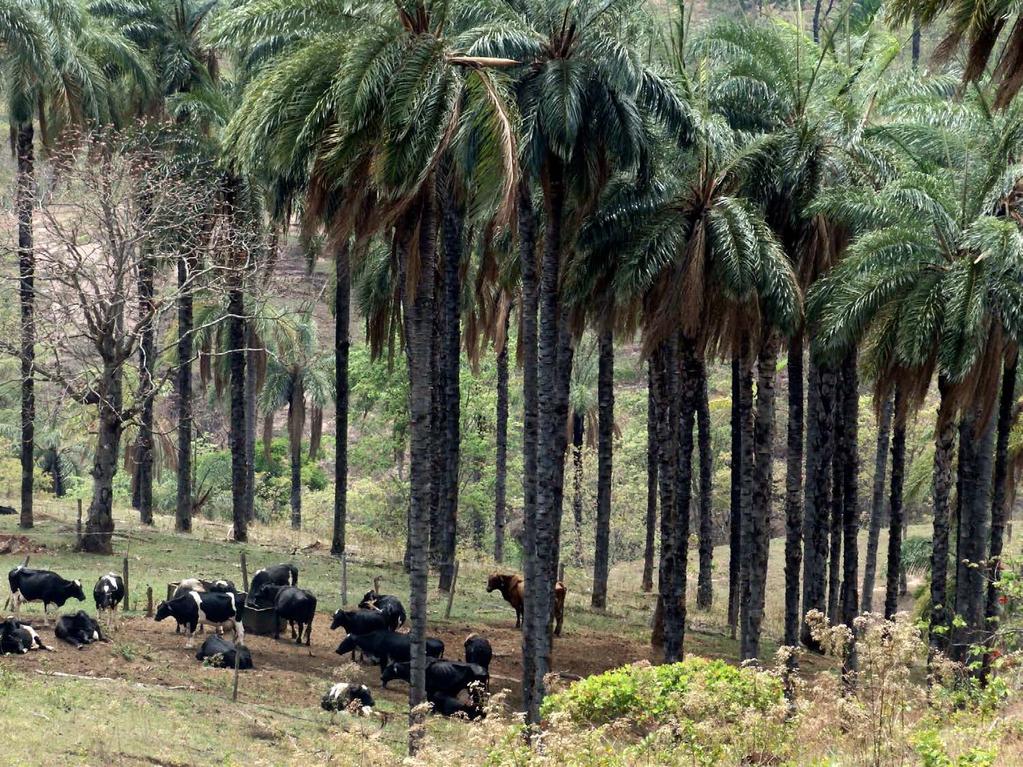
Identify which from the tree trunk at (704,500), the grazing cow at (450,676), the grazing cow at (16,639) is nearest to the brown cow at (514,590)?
the grazing cow at (450,676)

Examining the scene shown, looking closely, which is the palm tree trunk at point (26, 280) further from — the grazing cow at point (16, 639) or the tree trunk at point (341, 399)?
the grazing cow at point (16, 639)

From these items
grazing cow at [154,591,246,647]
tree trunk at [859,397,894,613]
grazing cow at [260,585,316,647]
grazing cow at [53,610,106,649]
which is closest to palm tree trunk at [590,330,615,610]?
tree trunk at [859,397,894,613]

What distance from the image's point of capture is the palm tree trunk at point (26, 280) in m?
35.3

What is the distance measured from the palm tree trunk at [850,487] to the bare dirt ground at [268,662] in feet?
16.4

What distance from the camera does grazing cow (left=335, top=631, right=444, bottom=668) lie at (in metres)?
26.8

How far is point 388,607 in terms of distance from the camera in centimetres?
2898

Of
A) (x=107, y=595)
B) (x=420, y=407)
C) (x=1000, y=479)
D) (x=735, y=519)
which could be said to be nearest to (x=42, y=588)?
(x=107, y=595)

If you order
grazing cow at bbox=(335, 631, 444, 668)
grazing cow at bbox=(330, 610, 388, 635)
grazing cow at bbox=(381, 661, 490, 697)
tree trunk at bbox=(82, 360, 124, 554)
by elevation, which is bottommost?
grazing cow at bbox=(381, 661, 490, 697)

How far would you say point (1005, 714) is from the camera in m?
15.8

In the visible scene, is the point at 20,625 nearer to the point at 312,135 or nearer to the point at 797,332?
the point at 312,135

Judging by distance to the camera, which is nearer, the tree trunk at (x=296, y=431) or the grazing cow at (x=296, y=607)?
the grazing cow at (x=296, y=607)

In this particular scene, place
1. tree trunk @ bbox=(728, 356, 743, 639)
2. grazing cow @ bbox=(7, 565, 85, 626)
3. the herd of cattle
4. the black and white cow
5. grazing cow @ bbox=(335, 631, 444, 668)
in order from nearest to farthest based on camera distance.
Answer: the herd of cattle → grazing cow @ bbox=(7, 565, 85, 626) → the black and white cow → grazing cow @ bbox=(335, 631, 444, 668) → tree trunk @ bbox=(728, 356, 743, 639)

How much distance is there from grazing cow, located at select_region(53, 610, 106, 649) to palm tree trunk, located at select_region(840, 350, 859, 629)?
56.0ft

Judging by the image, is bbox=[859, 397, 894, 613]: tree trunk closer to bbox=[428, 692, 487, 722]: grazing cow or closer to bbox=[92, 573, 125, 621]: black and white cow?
bbox=[428, 692, 487, 722]: grazing cow
